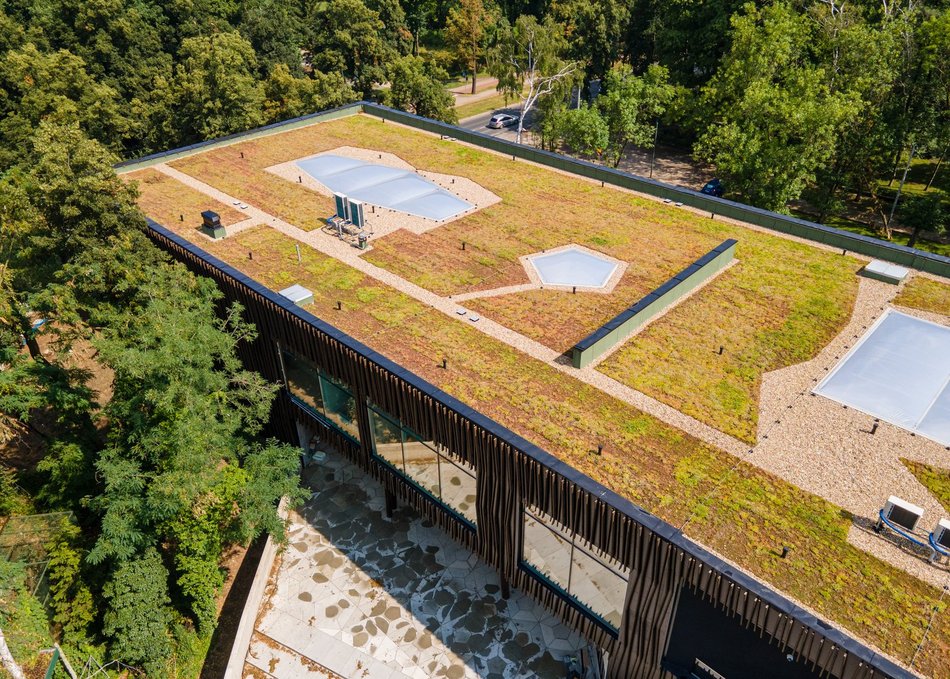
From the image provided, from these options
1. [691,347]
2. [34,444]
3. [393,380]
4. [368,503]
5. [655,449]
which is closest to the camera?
[655,449]

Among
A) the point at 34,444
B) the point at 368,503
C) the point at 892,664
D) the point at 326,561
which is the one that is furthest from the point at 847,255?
the point at 34,444

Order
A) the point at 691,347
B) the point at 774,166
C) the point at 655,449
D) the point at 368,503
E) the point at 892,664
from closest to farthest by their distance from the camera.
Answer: the point at 892,664, the point at 655,449, the point at 691,347, the point at 368,503, the point at 774,166

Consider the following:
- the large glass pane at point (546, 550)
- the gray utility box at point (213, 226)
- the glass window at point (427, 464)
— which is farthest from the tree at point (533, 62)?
the large glass pane at point (546, 550)

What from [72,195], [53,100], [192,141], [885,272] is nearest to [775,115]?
[885,272]

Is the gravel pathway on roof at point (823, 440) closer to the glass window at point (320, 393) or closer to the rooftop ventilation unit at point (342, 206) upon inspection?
the glass window at point (320, 393)

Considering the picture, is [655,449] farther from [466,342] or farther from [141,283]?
[141,283]

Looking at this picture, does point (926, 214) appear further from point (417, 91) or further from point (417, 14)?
point (417, 14)
